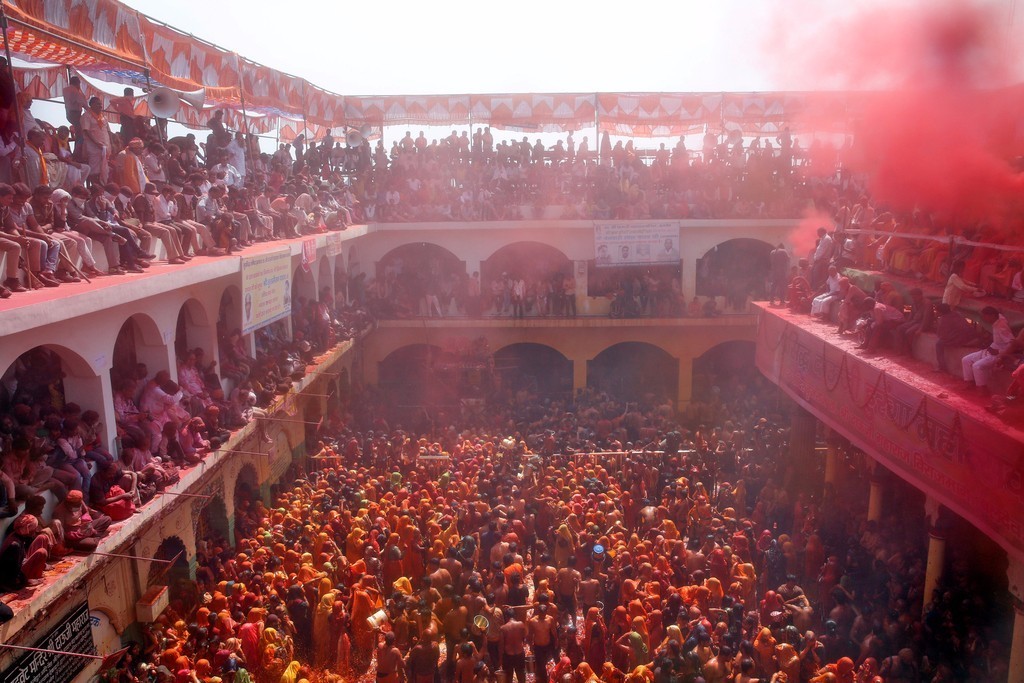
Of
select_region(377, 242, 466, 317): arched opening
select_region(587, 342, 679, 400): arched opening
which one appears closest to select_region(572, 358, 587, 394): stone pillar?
select_region(587, 342, 679, 400): arched opening

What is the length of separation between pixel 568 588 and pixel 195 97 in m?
9.91

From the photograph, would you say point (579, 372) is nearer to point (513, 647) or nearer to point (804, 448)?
point (804, 448)

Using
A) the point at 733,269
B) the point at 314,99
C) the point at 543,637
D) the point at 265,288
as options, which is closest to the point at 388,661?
the point at 543,637

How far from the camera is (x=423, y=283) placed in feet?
76.3

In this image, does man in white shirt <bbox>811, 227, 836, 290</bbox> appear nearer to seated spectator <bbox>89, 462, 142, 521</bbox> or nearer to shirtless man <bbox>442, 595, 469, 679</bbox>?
shirtless man <bbox>442, 595, 469, 679</bbox>

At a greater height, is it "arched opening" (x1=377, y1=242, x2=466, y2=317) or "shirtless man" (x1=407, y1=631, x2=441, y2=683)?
"arched opening" (x1=377, y1=242, x2=466, y2=317)

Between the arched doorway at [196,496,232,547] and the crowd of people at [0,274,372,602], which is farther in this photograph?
the arched doorway at [196,496,232,547]

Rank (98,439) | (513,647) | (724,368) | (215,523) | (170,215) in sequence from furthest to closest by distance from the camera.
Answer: (724,368) < (215,523) < (170,215) < (98,439) < (513,647)

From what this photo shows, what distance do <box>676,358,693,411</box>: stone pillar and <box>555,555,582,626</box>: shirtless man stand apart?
41.7 ft

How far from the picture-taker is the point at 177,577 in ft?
34.6

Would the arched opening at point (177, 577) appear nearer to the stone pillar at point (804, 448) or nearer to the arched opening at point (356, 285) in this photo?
the stone pillar at point (804, 448)

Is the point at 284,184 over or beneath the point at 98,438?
over

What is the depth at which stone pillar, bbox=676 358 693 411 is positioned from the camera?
22.4 metres

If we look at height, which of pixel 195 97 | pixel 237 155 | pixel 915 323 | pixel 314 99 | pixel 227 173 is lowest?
pixel 915 323
